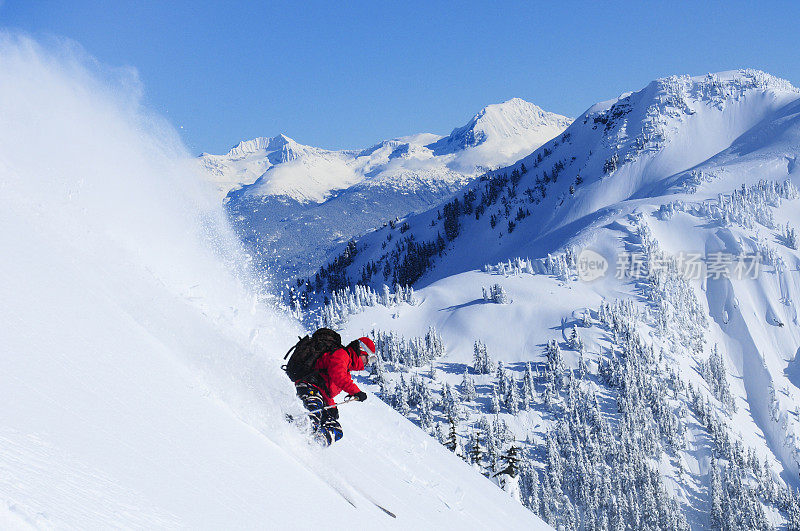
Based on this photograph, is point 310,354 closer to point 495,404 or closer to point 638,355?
point 495,404

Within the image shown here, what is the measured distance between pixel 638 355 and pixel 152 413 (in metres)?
115

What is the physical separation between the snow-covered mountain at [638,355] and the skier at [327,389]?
7417 cm

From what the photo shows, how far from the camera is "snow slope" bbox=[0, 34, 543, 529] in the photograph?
3.13m

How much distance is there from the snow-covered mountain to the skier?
243ft

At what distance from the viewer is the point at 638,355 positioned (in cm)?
10638

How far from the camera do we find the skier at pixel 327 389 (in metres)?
7.77

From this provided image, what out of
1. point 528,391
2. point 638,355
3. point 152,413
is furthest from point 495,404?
point 152,413

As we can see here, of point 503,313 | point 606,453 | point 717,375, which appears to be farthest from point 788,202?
point 606,453

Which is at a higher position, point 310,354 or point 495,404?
point 310,354

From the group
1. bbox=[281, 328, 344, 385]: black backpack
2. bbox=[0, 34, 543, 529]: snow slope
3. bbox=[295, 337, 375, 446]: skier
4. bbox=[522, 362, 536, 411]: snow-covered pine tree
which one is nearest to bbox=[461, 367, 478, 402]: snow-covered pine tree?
bbox=[522, 362, 536, 411]: snow-covered pine tree

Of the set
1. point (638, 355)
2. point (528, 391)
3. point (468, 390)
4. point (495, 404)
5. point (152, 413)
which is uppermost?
point (638, 355)

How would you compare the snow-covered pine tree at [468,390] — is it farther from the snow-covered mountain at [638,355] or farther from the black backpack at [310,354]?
the black backpack at [310,354]

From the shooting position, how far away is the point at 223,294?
14289mm

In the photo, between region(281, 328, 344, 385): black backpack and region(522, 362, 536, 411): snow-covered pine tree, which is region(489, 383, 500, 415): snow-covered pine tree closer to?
region(522, 362, 536, 411): snow-covered pine tree
